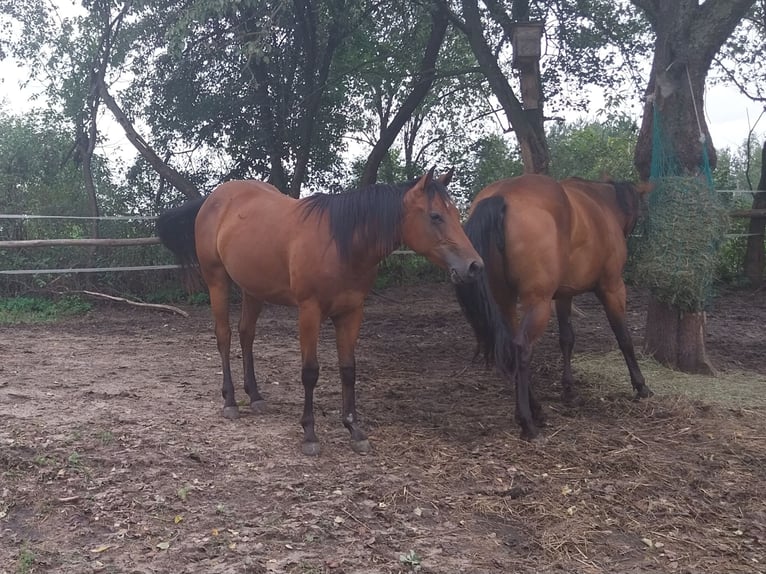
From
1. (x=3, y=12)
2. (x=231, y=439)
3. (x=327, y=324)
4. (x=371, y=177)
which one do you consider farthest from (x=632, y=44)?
(x=3, y=12)

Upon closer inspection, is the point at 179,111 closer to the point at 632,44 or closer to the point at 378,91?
the point at 378,91

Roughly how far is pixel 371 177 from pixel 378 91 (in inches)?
102

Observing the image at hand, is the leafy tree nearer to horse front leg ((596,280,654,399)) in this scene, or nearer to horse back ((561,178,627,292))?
horse back ((561,178,627,292))

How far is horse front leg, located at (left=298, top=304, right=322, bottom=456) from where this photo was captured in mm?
3664

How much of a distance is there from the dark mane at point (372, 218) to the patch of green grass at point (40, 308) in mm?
6010

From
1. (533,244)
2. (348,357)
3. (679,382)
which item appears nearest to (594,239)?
(533,244)

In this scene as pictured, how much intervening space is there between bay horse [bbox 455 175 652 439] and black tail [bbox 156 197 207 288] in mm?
1997

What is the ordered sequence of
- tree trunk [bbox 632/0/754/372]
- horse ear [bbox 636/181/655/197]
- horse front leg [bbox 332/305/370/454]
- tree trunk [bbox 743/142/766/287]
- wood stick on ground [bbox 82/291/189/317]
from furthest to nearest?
tree trunk [bbox 743/142/766/287] < wood stick on ground [bbox 82/291/189/317] < tree trunk [bbox 632/0/754/372] < horse ear [bbox 636/181/655/197] < horse front leg [bbox 332/305/370/454]

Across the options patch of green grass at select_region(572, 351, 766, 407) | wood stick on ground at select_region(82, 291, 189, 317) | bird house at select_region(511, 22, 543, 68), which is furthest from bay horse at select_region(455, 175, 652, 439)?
wood stick on ground at select_region(82, 291, 189, 317)

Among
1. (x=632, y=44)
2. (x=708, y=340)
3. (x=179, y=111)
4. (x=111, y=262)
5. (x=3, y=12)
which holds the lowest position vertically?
(x=708, y=340)

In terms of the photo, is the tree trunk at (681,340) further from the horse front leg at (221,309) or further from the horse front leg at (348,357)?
the horse front leg at (221,309)

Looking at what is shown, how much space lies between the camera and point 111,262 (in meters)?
9.72

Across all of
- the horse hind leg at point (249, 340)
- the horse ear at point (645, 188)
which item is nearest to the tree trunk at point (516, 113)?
the horse ear at point (645, 188)

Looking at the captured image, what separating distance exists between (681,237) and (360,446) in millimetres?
2913
